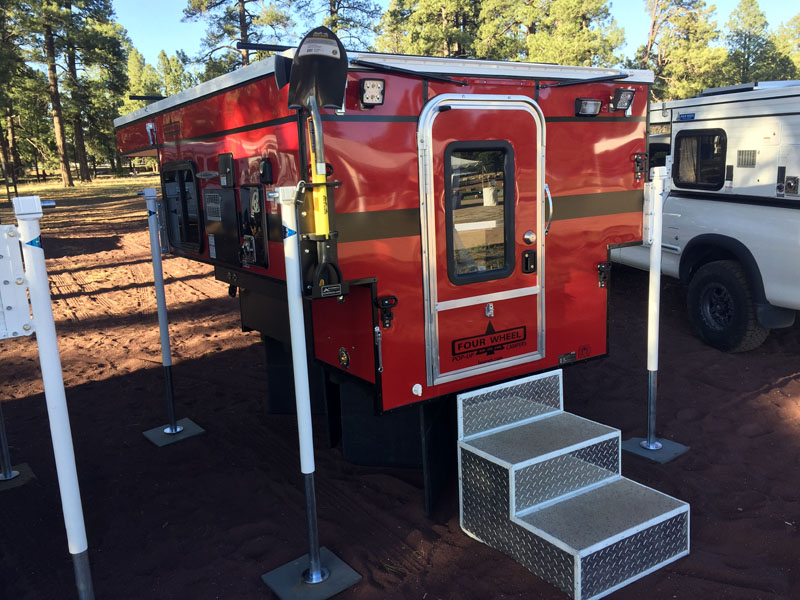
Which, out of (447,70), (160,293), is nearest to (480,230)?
(447,70)

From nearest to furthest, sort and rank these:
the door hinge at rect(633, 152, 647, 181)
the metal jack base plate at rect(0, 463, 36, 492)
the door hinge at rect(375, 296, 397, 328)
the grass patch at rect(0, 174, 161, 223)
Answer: the door hinge at rect(375, 296, 397, 328) → the metal jack base plate at rect(0, 463, 36, 492) → the door hinge at rect(633, 152, 647, 181) → the grass patch at rect(0, 174, 161, 223)

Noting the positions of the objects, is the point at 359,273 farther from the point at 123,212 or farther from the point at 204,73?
the point at 204,73

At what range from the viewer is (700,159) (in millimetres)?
7316

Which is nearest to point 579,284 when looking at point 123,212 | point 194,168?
point 194,168

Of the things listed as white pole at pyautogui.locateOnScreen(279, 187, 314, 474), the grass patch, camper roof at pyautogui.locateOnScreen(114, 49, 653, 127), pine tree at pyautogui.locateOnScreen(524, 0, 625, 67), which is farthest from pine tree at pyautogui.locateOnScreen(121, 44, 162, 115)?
white pole at pyautogui.locateOnScreen(279, 187, 314, 474)

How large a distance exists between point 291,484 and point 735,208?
508cm

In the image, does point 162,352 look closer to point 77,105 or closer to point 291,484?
point 291,484

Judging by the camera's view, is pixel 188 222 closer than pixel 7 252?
No

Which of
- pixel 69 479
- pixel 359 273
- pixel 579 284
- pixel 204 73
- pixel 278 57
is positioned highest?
pixel 204 73

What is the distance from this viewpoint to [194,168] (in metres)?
5.29

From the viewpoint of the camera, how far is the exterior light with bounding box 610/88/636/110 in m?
4.67

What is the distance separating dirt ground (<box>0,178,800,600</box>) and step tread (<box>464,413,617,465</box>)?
56 centimetres

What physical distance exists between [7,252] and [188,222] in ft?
9.97

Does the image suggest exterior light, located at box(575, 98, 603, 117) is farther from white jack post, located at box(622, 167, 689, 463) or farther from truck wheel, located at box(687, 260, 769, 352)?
truck wheel, located at box(687, 260, 769, 352)
